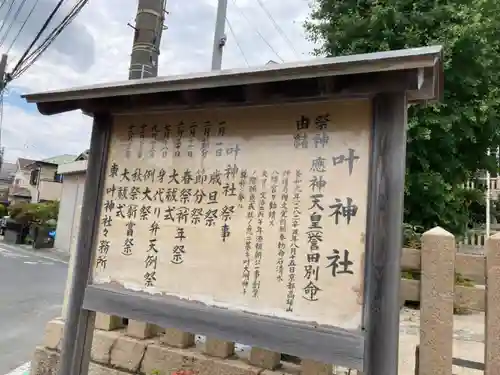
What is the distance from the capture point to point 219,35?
6695 millimetres

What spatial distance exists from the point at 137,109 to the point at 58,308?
20.2 feet

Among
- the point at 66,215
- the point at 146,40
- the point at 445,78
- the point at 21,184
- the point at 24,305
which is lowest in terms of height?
the point at 24,305

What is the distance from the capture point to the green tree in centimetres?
728

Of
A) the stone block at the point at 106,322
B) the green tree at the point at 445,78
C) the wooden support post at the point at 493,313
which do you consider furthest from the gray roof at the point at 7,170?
the wooden support post at the point at 493,313

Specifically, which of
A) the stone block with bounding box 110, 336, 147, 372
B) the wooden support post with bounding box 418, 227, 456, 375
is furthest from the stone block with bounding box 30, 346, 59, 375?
the wooden support post with bounding box 418, 227, 456, 375

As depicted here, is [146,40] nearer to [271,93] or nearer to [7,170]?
[271,93]

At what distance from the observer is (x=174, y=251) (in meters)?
2.51

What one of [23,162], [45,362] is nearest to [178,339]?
[45,362]

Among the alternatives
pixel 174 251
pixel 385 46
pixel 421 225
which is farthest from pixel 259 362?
pixel 385 46

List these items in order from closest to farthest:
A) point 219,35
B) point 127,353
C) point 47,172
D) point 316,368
Answer: point 316,368
point 127,353
point 219,35
point 47,172

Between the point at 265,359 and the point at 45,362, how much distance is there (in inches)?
80.9

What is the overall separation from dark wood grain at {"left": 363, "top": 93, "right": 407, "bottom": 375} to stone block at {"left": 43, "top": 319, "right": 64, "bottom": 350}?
269 centimetres

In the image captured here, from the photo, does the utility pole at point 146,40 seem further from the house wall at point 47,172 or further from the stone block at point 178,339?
the house wall at point 47,172

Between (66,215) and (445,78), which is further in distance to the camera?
Result: (66,215)
